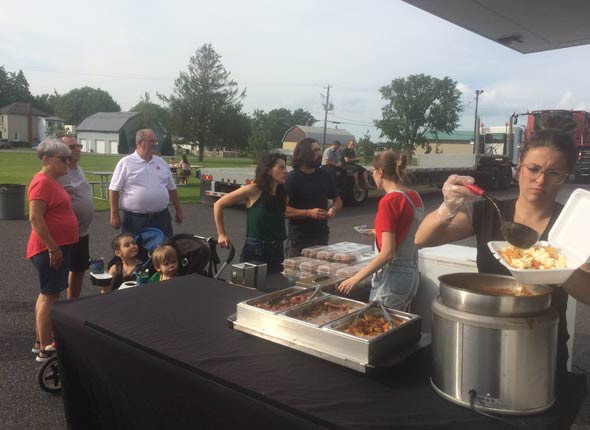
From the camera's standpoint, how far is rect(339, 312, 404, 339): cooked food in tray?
1762mm

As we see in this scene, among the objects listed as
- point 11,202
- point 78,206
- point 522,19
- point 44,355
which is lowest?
point 44,355

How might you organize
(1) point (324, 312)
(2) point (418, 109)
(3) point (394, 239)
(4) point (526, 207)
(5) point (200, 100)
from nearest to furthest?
(4) point (526, 207), (1) point (324, 312), (3) point (394, 239), (5) point (200, 100), (2) point (418, 109)

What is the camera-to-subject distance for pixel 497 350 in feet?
4.38

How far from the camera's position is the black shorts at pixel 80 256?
4.06 metres

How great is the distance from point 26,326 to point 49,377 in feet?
4.59

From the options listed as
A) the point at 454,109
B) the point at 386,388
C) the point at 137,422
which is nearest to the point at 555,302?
the point at 386,388

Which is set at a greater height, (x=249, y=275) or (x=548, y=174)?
(x=548, y=174)

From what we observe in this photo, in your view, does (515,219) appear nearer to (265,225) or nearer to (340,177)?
(265,225)

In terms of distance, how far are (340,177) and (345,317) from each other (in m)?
11.8

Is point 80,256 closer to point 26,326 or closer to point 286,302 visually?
point 26,326

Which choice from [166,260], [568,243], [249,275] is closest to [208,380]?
[568,243]

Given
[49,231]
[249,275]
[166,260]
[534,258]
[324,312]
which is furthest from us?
[166,260]

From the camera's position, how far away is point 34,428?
292 cm

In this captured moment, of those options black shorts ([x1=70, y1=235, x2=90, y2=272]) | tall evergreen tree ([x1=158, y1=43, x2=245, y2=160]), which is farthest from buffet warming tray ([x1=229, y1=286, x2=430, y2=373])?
tall evergreen tree ([x1=158, y1=43, x2=245, y2=160])
